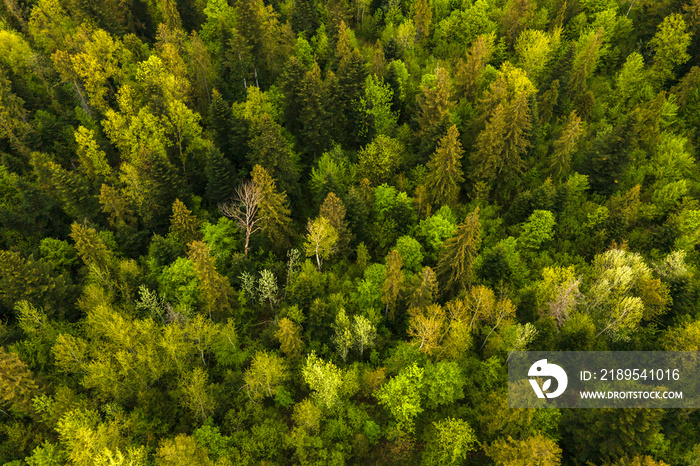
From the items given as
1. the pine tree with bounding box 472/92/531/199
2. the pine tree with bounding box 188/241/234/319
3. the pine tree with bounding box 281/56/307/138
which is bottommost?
the pine tree with bounding box 188/241/234/319

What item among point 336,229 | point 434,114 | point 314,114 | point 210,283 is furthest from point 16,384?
point 434,114

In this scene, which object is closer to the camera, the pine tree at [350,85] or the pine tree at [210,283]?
the pine tree at [210,283]

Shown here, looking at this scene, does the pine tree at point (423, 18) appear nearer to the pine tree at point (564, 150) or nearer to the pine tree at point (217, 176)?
the pine tree at point (564, 150)

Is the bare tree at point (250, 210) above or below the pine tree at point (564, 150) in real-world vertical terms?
below

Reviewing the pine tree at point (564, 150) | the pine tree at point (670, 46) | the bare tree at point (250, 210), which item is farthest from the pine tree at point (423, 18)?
the bare tree at point (250, 210)

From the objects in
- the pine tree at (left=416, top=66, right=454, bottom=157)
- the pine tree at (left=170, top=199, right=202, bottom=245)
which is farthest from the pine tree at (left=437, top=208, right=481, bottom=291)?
the pine tree at (left=170, top=199, right=202, bottom=245)

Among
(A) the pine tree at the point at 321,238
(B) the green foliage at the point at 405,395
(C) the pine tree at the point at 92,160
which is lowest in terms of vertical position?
(B) the green foliage at the point at 405,395

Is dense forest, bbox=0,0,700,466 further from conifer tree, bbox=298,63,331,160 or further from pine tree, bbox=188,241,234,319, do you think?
conifer tree, bbox=298,63,331,160

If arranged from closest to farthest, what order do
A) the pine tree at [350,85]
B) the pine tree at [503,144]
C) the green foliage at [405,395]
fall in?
1. the green foliage at [405,395]
2. the pine tree at [503,144]
3. the pine tree at [350,85]

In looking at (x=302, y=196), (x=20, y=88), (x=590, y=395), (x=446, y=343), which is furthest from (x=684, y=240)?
(x=20, y=88)
